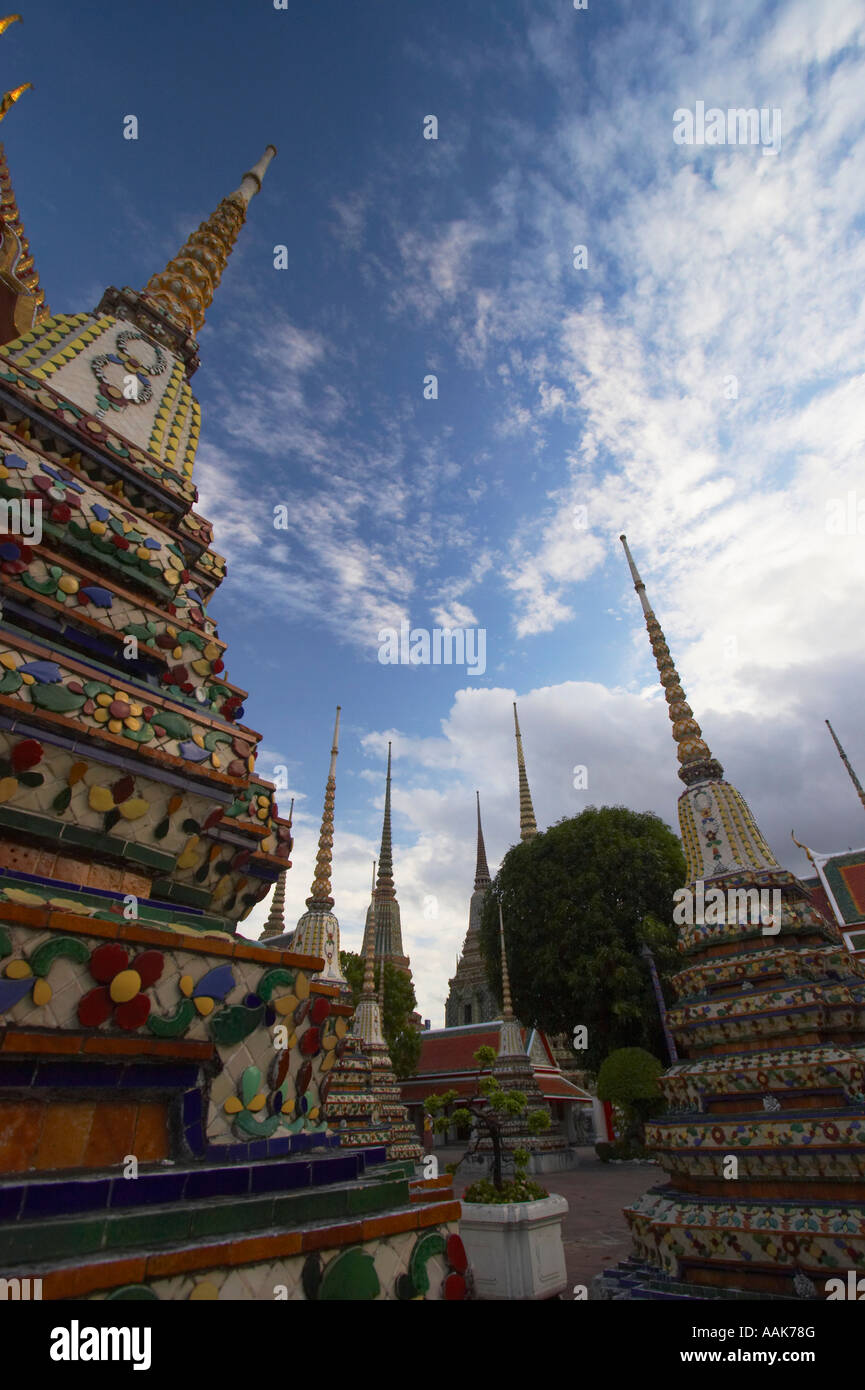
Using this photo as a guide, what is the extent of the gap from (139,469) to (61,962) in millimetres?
3977

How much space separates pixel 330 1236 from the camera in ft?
7.77

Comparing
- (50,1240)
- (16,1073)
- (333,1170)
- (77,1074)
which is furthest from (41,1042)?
(333,1170)

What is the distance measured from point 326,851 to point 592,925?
37.0 feet

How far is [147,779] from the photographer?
12.0 feet

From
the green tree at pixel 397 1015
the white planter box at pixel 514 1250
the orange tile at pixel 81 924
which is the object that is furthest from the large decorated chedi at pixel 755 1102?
the green tree at pixel 397 1015

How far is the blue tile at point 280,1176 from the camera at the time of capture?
267cm

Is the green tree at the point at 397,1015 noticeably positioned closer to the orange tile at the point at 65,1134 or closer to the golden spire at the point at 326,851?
the golden spire at the point at 326,851

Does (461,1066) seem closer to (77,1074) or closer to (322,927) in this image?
(322,927)

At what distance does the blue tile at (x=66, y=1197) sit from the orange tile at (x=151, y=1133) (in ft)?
1.37

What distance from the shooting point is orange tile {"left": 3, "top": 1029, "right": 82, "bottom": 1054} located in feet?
7.74

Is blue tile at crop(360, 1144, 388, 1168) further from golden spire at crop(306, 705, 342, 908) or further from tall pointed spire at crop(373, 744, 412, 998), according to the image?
tall pointed spire at crop(373, 744, 412, 998)

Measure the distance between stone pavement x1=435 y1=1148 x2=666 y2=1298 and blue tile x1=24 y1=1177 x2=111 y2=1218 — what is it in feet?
26.2
